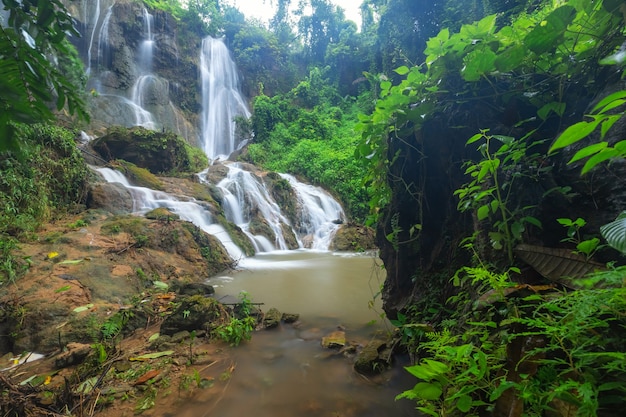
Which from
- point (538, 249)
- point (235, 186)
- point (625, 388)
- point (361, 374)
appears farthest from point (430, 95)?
point (235, 186)

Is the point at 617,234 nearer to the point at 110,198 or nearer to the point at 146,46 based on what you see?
the point at 110,198

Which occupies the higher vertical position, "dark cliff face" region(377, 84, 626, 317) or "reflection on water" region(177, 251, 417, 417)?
"dark cliff face" region(377, 84, 626, 317)

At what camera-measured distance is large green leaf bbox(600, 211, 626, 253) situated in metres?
0.91

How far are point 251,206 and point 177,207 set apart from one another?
322cm

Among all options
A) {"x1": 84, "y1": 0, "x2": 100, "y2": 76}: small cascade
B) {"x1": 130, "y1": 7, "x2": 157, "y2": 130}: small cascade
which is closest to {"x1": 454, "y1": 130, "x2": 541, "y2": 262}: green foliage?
{"x1": 130, "y1": 7, "x2": 157, "y2": 130}: small cascade

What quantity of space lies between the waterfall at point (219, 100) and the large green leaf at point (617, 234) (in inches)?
837

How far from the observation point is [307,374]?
94.0 inches

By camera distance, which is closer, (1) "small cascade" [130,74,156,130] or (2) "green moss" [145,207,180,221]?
(2) "green moss" [145,207,180,221]

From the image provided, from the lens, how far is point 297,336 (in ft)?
10.3

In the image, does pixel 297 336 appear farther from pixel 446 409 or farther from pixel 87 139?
pixel 87 139

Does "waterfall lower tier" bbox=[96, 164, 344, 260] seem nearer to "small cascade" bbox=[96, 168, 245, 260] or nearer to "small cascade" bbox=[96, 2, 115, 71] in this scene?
"small cascade" bbox=[96, 168, 245, 260]

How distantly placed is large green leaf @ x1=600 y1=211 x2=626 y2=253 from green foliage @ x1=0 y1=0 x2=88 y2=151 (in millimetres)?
1828

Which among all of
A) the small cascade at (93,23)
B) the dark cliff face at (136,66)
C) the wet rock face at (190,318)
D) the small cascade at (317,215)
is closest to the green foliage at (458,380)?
the wet rock face at (190,318)

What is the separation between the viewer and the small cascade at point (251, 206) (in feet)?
33.7
